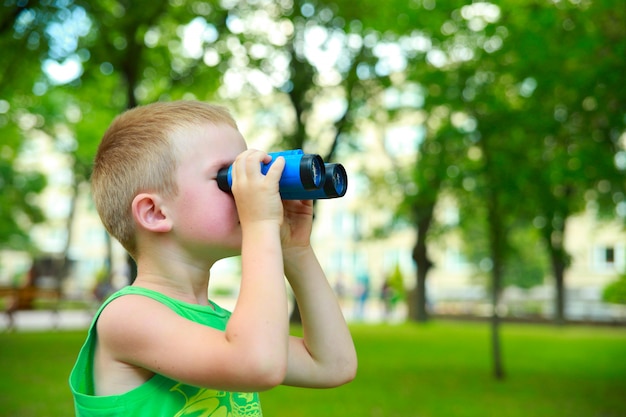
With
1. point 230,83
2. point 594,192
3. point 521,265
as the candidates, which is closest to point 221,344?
point 594,192

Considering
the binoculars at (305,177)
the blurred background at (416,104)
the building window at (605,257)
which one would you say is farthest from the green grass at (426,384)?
the building window at (605,257)

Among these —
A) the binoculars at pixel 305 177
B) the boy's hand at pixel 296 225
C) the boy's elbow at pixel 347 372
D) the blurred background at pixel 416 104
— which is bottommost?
the boy's elbow at pixel 347 372

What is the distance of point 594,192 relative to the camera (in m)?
11.1

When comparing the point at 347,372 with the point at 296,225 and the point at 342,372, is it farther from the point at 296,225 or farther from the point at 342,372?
the point at 296,225

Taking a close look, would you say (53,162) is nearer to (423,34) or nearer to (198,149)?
(423,34)

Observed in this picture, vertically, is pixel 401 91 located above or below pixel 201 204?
above

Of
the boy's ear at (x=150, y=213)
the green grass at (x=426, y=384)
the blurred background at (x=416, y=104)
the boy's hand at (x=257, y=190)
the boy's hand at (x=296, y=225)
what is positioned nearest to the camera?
the boy's hand at (x=257, y=190)

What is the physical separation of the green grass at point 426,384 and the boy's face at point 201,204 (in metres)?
6.26

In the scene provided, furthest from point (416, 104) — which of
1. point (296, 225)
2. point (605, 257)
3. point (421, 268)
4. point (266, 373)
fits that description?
point (605, 257)

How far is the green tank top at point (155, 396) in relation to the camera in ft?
4.90

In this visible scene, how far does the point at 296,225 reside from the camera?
6.10 feet

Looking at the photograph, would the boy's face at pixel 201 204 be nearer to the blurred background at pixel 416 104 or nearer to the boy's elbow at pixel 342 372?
the boy's elbow at pixel 342 372

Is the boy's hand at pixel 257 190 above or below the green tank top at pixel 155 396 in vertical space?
above

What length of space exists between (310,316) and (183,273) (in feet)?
1.29
